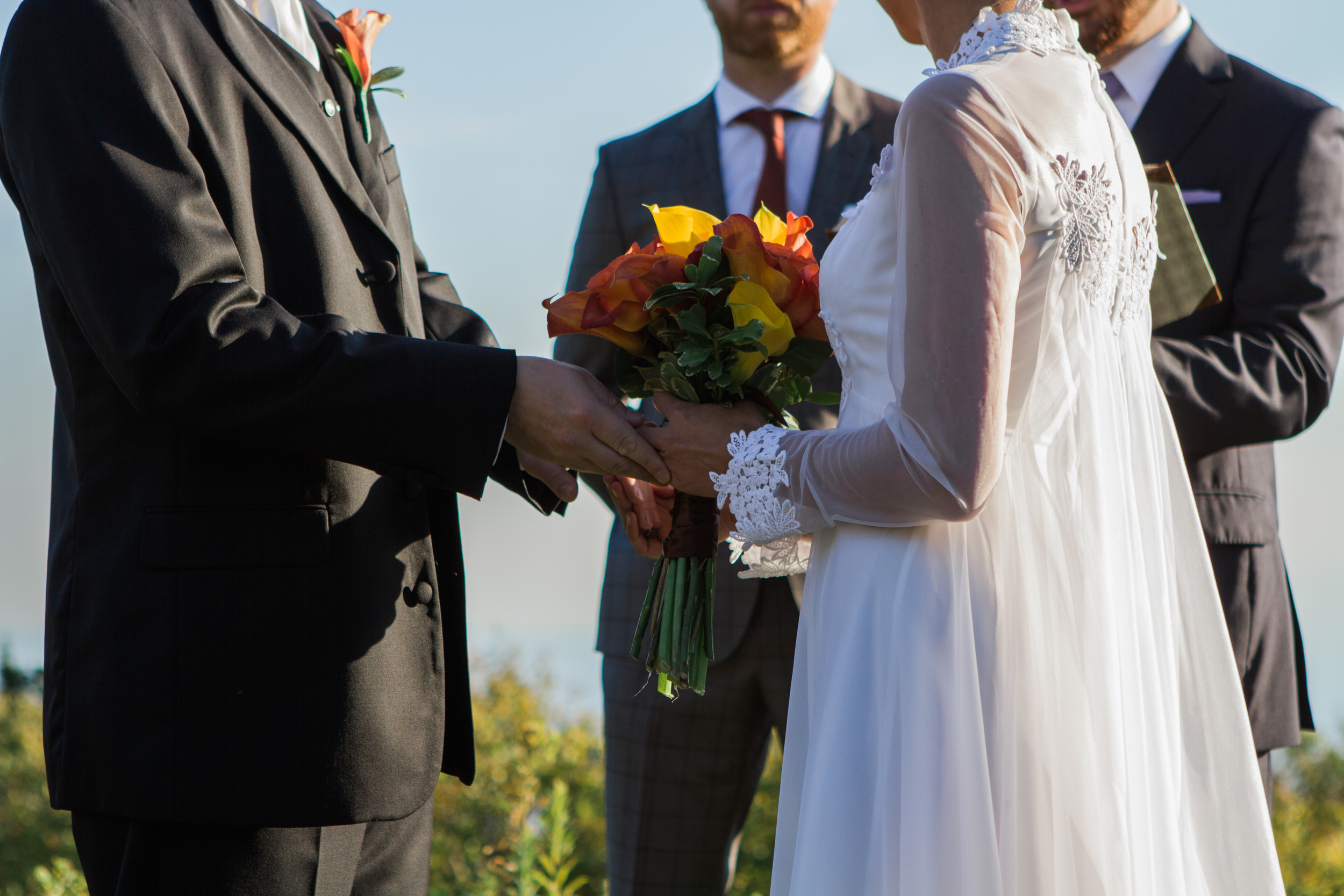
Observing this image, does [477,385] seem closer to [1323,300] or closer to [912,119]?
[912,119]

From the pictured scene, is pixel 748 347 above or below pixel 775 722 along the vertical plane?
above

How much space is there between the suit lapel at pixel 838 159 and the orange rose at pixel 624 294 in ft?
3.87

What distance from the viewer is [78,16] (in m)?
1.68

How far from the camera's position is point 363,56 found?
2.29 meters

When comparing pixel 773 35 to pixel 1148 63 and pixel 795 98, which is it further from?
pixel 1148 63

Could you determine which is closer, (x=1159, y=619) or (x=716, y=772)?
(x=1159, y=619)

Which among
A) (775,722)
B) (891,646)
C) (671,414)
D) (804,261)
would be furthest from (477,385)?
(775,722)

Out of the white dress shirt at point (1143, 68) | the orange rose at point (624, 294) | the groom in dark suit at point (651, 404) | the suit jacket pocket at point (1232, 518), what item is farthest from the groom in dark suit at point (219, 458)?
the white dress shirt at point (1143, 68)

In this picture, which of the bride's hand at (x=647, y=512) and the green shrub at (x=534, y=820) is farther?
the green shrub at (x=534, y=820)

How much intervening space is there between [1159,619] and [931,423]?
609mm

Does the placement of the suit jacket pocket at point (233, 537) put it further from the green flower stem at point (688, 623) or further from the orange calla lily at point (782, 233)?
the orange calla lily at point (782, 233)

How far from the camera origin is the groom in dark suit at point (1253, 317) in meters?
2.46

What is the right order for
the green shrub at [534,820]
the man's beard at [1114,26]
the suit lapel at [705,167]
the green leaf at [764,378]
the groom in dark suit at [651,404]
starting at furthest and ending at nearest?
the green shrub at [534,820], the suit lapel at [705,167], the groom in dark suit at [651,404], the man's beard at [1114,26], the green leaf at [764,378]

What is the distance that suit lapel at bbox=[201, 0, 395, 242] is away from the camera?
6.01 ft
